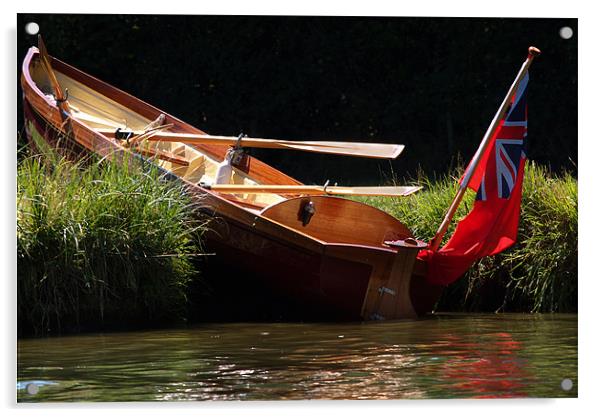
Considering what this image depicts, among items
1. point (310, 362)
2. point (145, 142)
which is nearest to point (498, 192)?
point (310, 362)

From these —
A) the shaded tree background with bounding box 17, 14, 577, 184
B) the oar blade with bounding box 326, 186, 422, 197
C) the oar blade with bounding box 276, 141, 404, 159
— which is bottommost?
the oar blade with bounding box 326, 186, 422, 197

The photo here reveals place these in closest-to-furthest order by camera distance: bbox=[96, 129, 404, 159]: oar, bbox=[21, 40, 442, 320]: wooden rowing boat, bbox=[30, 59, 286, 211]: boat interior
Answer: bbox=[96, 129, 404, 159]: oar, bbox=[21, 40, 442, 320]: wooden rowing boat, bbox=[30, 59, 286, 211]: boat interior

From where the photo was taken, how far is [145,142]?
9547 millimetres

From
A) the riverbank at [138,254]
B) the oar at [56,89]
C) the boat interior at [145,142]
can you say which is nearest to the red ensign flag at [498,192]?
the riverbank at [138,254]

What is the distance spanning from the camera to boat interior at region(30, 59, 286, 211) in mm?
9430

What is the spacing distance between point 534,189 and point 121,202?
8.85ft

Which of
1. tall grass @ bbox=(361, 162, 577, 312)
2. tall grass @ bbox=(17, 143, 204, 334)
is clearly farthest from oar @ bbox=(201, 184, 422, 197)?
tall grass @ bbox=(361, 162, 577, 312)

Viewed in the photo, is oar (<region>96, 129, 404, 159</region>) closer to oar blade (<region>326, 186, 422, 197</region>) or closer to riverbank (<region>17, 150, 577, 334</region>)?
oar blade (<region>326, 186, 422, 197</region>)

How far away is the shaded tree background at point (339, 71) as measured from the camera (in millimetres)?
7129

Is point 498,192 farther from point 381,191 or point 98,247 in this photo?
point 98,247

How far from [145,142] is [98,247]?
7.02ft

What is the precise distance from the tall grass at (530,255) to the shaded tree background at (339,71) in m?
0.33

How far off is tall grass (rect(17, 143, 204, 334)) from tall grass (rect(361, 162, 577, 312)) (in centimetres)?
176
